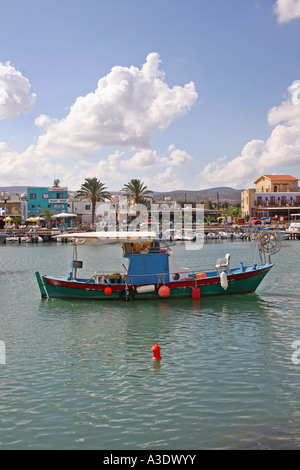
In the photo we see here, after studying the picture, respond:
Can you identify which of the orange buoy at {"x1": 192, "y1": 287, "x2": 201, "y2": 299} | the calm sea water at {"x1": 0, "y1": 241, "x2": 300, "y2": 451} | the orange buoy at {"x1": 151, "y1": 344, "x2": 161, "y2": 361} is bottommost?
the calm sea water at {"x1": 0, "y1": 241, "x2": 300, "y2": 451}

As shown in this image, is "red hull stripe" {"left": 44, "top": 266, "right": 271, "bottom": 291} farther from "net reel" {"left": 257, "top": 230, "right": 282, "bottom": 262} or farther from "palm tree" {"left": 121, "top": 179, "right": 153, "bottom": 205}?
"palm tree" {"left": 121, "top": 179, "right": 153, "bottom": 205}

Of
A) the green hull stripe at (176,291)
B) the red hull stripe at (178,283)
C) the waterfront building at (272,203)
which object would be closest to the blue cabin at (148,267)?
the red hull stripe at (178,283)

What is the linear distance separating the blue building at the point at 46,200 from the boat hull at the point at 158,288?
79.6m

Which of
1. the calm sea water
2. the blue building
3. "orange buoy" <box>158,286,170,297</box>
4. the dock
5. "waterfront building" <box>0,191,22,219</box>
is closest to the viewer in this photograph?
the calm sea water

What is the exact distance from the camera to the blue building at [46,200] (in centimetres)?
10162

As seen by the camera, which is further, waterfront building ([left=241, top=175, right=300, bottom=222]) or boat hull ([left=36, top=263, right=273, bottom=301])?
waterfront building ([left=241, top=175, right=300, bottom=222])

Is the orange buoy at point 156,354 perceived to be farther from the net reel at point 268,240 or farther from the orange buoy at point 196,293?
the net reel at point 268,240

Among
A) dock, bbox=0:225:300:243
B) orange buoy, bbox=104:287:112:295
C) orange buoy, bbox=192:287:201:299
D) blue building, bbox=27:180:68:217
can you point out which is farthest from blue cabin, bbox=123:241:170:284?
blue building, bbox=27:180:68:217

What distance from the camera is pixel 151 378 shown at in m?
11.9

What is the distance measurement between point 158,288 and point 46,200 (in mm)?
83933

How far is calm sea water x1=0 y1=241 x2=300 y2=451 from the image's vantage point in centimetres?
894

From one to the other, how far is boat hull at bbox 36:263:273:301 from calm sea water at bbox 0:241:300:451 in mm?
1317

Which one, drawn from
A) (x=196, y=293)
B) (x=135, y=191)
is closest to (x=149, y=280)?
(x=196, y=293)

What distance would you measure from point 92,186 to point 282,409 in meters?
81.1
